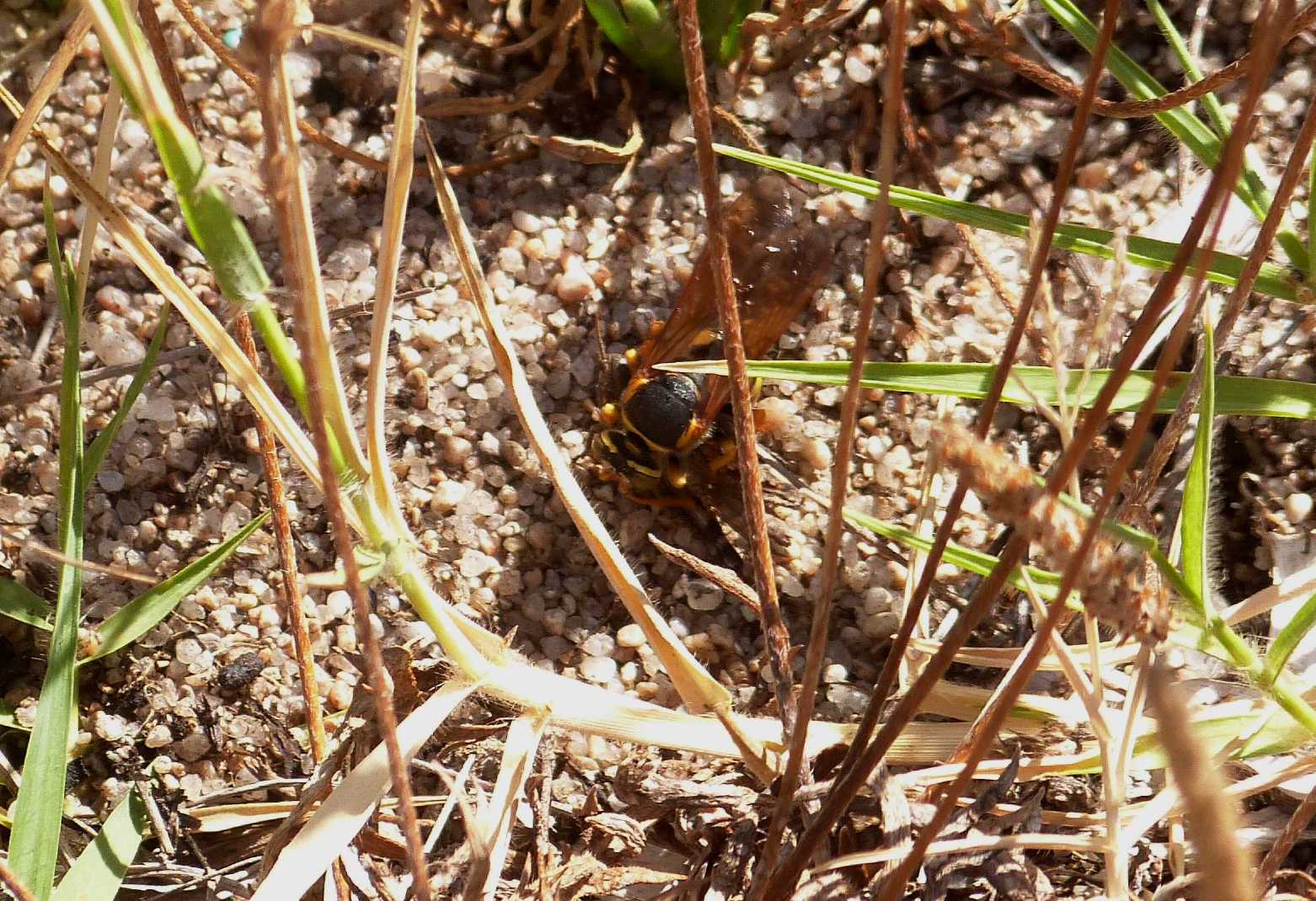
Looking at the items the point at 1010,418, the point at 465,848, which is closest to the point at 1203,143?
the point at 1010,418

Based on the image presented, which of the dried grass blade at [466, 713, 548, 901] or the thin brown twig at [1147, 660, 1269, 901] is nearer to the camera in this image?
the thin brown twig at [1147, 660, 1269, 901]

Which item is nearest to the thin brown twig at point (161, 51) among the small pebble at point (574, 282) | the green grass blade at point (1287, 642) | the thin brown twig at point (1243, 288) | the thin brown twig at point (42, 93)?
the thin brown twig at point (42, 93)

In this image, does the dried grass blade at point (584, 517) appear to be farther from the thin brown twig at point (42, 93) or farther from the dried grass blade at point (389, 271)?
the thin brown twig at point (42, 93)

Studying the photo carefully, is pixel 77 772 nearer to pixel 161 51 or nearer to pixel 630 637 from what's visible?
pixel 630 637

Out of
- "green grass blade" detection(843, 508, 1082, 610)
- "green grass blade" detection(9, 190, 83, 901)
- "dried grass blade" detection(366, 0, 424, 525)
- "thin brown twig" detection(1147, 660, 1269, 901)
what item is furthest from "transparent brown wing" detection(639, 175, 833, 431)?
"thin brown twig" detection(1147, 660, 1269, 901)

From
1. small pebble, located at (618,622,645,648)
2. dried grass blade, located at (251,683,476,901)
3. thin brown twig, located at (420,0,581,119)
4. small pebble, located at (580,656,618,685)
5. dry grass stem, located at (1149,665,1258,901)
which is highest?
thin brown twig, located at (420,0,581,119)

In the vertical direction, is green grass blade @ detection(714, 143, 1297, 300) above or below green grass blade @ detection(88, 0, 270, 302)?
above

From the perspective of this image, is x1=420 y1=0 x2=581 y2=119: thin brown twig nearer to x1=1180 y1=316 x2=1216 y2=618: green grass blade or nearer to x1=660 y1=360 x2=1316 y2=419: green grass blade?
x1=660 y1=360 x2=1316 y2=419: green grass blade
